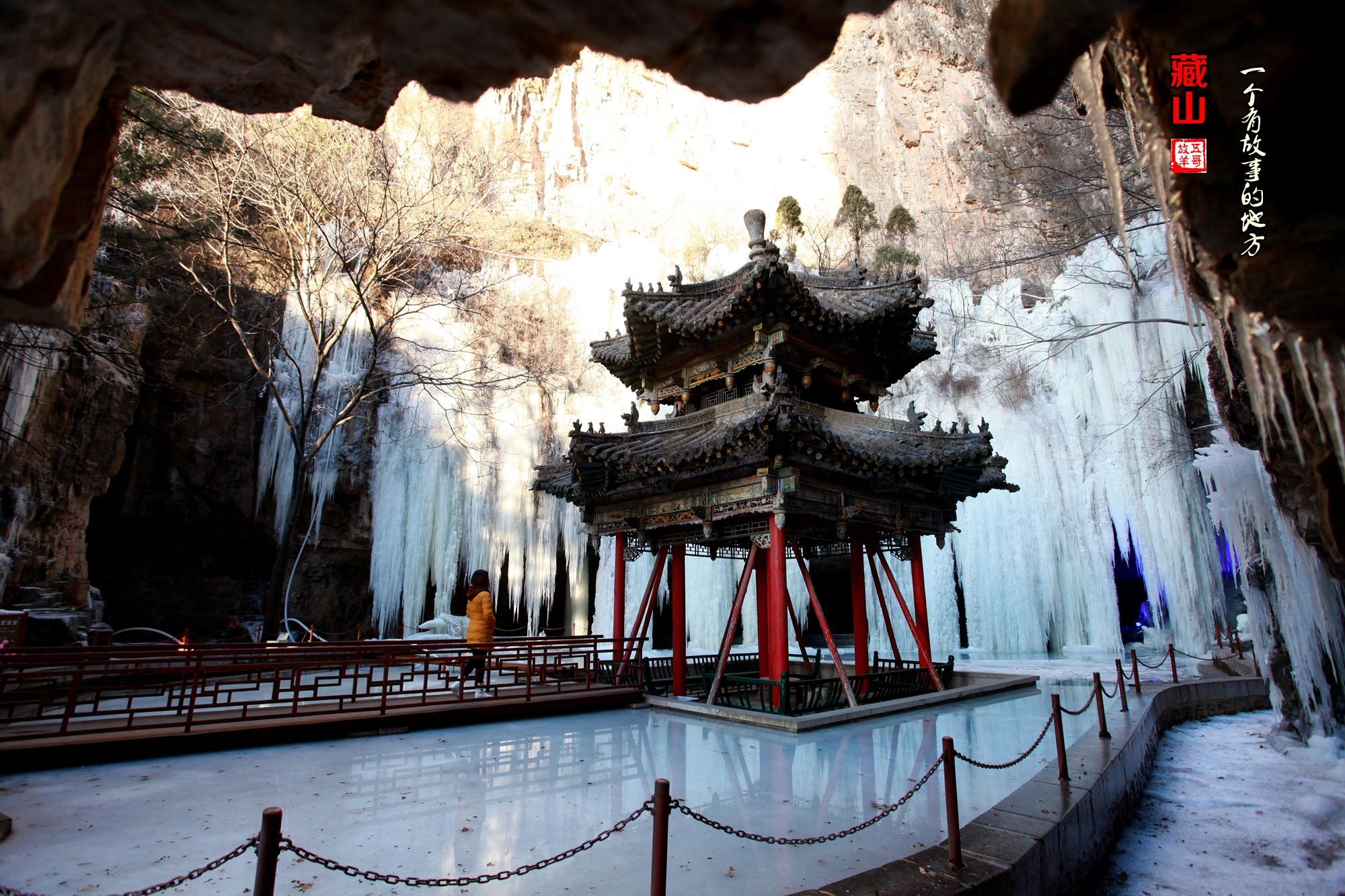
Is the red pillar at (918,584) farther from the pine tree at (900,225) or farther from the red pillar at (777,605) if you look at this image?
the pine tree at (900,225)

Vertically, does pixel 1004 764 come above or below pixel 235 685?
below

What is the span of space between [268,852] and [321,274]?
15.6 m

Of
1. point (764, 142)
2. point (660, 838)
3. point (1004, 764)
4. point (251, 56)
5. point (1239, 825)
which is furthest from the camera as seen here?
point (764, 142)

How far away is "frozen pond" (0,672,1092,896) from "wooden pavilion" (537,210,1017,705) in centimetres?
213

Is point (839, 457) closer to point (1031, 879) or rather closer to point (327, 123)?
point (1031, 879)

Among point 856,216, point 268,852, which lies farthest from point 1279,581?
point 856,216

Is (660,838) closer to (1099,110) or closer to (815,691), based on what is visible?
(1099,110)

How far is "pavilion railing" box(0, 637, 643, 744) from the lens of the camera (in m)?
6.06

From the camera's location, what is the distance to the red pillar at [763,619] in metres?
9.22

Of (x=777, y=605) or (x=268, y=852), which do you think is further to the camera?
(x=777, y=605)

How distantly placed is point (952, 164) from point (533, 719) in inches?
1146

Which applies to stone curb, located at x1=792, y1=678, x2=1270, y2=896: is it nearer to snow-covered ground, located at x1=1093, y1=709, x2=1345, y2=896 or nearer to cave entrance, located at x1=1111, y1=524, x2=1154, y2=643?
snow-covered ground, located at x1=1093, y1=709, x2=1345, y2=896

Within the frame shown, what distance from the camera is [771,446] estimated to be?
7.88 meters

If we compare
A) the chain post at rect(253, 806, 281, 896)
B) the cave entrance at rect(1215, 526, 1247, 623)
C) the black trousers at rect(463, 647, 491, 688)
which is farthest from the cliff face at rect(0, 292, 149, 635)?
the cave entrance at rect(1215, 526, 1247, 623)
